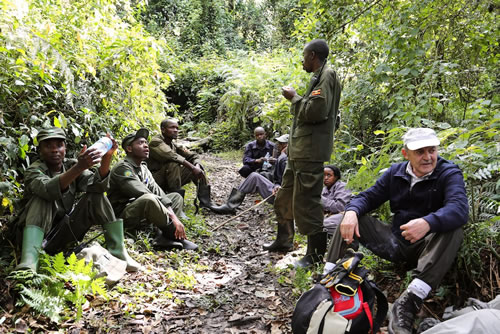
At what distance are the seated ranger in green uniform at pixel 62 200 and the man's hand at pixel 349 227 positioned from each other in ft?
7.30

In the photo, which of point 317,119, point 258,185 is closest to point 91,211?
point 317,119

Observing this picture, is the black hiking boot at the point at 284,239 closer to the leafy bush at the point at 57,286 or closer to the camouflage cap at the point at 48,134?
the leafy bush at the point at 57,286

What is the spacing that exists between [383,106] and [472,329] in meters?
5.27

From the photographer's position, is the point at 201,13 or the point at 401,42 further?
the point at 201,13

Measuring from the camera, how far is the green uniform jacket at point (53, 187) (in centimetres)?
345

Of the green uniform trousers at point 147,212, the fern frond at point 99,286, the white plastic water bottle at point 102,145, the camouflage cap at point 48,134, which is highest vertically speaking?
the camouflage cap at point 48,134

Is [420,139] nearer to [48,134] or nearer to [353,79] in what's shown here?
[48,134]

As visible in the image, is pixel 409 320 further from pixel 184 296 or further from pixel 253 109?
pixel 253 109

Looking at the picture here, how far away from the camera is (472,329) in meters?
1.85

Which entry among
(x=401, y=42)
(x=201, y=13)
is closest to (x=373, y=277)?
(x=401, y=42)

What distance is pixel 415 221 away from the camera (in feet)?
8.61

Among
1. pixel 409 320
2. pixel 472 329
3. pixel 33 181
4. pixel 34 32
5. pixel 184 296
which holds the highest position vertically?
pixel 34 32

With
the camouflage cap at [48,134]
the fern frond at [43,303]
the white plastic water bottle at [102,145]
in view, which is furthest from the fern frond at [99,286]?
the camouflage cap at [48,134]

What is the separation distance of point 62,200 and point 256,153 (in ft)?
17.9
